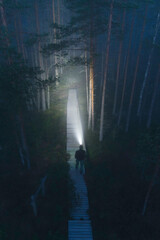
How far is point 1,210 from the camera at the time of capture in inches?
316

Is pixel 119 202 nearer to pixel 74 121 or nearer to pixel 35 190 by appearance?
pixel 35 190

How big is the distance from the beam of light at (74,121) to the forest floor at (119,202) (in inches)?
81.8

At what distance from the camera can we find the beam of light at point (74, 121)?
43.9 feet

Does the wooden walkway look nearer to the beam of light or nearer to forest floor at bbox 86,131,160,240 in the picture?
the beam of light

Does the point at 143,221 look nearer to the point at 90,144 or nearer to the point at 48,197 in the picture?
the point at 48,197

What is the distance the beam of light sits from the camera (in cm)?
1339

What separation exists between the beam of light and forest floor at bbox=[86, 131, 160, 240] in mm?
2079

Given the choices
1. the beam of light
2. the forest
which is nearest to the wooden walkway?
the beam of light

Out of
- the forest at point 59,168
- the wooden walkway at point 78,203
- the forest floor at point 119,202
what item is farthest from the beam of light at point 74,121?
the forest floor at point 119,202

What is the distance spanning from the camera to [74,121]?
1650cm

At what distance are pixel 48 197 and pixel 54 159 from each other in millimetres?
3179

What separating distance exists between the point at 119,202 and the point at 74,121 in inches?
363

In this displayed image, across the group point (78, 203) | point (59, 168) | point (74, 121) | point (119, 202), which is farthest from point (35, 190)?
point (74, 121)

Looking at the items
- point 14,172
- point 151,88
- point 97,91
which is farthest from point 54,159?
point 151,88
